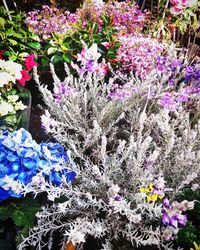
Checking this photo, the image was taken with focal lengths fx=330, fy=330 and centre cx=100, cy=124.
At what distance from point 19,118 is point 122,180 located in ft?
3.10

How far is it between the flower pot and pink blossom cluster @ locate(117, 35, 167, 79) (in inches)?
31.7

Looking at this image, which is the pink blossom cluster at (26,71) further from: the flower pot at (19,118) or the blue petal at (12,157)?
the blue petal at (12,157)

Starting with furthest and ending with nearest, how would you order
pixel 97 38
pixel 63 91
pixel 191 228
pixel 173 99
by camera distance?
pixel 97 38
pixel 63 91
pixel 173 99
pixel 191 228

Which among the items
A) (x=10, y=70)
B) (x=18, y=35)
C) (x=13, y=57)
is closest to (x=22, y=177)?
(x=10, y=70)

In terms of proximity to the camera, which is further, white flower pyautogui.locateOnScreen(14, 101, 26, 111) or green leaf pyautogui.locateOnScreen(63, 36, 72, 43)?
green leaf pyautogui.locateOnScreen(63, 36, 72, 43)

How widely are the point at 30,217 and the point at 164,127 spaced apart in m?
0.83

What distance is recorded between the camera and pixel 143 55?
2.58m

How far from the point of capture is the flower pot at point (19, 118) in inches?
88.5

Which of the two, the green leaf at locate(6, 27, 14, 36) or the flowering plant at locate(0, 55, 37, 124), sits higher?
the green leaf at locate(6, 27, 14, 36)

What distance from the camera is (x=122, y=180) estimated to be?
1.68m

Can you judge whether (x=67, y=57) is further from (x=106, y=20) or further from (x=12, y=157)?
(x=12, y=157)

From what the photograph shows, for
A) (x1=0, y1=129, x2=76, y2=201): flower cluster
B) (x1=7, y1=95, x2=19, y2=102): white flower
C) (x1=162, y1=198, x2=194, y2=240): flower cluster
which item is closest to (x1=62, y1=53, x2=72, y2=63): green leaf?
(x1=7, y1=95, x2=19, y2=102): white flower

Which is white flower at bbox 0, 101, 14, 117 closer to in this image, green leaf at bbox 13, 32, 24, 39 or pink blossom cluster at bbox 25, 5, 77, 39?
green leaf at bbox 13, 32, 24, 39

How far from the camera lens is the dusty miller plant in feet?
4.50
